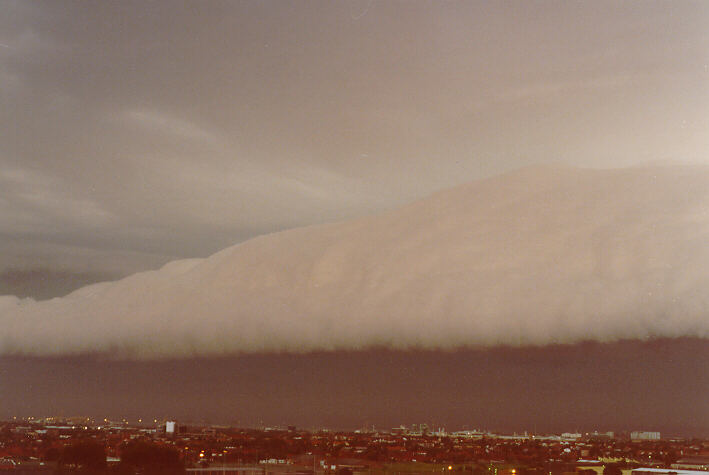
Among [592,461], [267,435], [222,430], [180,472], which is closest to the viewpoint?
[180,472]

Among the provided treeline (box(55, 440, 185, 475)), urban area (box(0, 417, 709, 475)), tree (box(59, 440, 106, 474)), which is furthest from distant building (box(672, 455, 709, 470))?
tree (box(59, 440, 106, 474))

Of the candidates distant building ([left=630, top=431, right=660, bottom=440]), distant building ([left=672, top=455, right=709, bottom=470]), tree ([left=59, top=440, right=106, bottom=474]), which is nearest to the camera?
distant building ([left=672, top=455, right=709, bottom=470])

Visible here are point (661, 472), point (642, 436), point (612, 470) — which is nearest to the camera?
point (661, 472)

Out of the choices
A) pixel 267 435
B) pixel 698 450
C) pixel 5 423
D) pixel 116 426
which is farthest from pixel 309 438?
pixel 698 450

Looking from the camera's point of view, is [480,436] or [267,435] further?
[480,436]

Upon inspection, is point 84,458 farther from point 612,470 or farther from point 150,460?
point 612,470

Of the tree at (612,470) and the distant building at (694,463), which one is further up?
the distant building at (694,463)

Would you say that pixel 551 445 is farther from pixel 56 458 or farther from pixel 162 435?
pixel 56 458

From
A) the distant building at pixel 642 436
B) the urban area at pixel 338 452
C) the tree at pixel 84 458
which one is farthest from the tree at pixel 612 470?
the tree at pixel 84 458

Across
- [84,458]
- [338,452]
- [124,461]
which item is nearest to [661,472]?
[338,452]

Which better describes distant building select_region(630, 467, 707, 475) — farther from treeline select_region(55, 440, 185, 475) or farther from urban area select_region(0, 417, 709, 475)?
treeline select_region(55, 440, 185, 475)

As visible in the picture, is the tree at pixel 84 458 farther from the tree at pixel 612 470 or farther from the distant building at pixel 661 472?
the distant building at pixel 661 472
